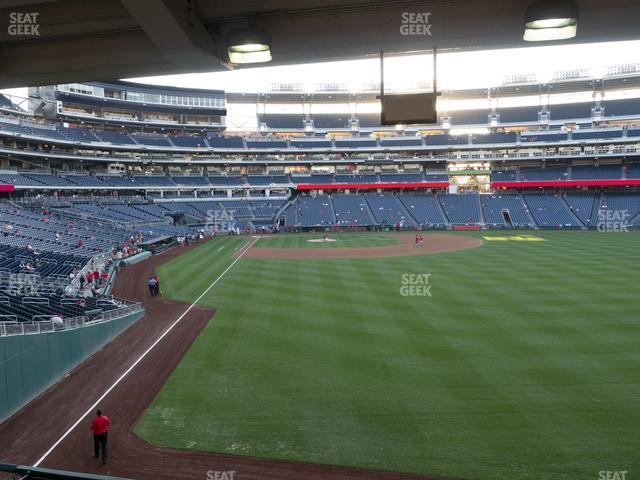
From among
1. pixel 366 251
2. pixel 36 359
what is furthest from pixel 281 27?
pixel 366 251

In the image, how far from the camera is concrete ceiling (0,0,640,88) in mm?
4867

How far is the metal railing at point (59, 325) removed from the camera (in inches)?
483

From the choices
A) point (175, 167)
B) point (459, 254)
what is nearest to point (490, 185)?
point (459, 254)

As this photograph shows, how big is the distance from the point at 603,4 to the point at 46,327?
1536 cm

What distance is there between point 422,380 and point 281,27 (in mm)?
10801

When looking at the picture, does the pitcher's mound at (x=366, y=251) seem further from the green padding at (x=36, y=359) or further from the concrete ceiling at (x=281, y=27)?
the concrete ceiling at (x=281, y=27)

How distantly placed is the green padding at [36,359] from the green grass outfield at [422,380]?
3562mm

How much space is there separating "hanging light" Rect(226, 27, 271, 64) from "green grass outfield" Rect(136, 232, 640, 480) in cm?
801

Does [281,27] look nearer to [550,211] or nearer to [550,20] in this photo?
[550,20]

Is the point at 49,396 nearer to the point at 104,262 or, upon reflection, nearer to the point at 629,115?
the point at 104,262

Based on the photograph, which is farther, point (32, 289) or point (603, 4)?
point (32, 289)

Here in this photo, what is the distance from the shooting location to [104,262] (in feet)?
111

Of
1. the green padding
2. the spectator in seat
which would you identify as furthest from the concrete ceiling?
the spectator in seat

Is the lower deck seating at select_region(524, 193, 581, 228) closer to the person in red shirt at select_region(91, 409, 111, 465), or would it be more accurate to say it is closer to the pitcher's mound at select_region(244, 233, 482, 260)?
the pitcher's mound at select_region(244, 233, 482, 260)
